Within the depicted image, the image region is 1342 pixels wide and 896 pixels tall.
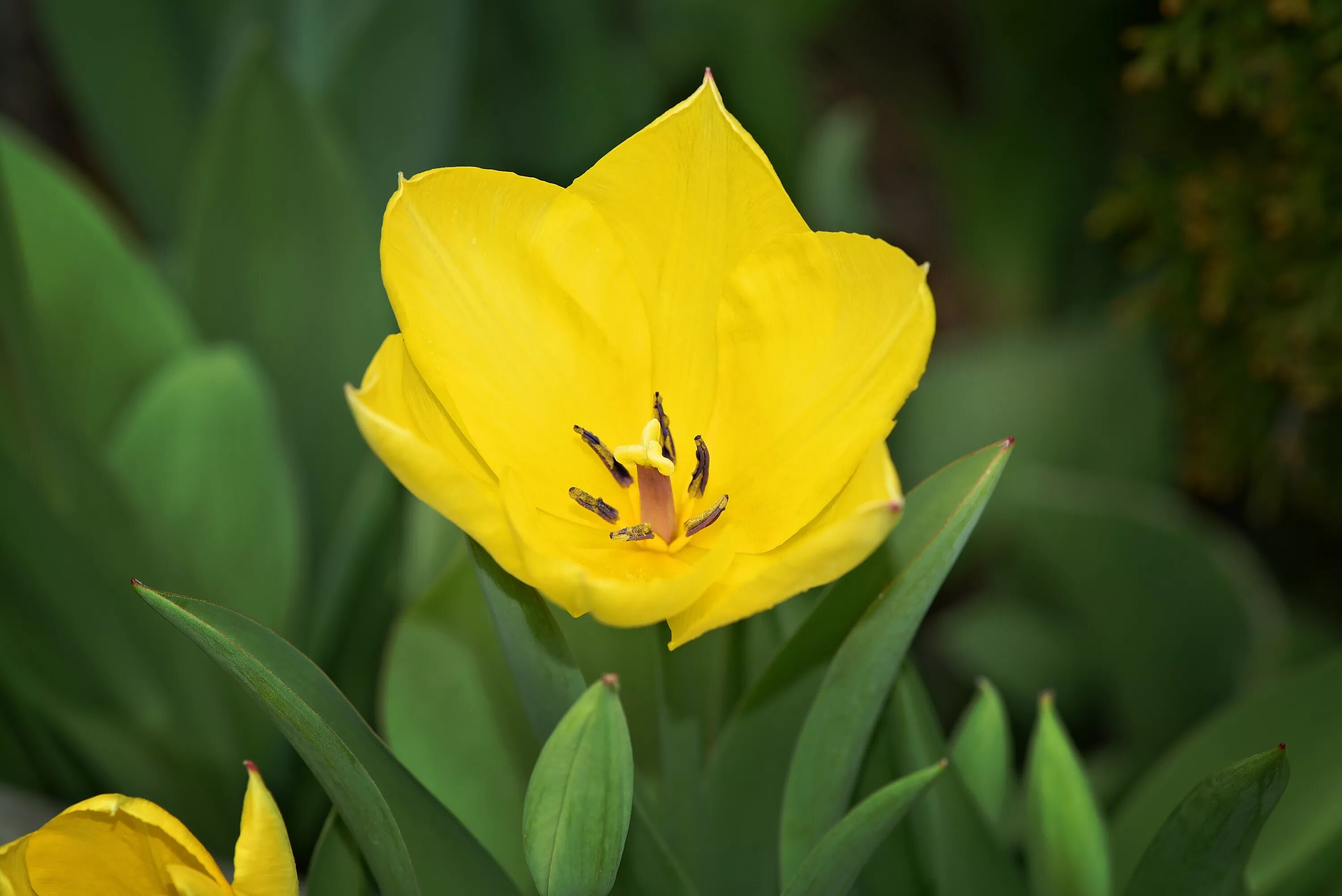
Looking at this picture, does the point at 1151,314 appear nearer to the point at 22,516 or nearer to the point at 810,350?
the point at 810,350

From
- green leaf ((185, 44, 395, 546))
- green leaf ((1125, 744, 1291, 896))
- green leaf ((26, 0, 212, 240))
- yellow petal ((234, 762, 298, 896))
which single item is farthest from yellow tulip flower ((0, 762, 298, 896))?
green leaf ((26, 0, 212, 240))

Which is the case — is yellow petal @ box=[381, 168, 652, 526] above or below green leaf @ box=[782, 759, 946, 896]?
above

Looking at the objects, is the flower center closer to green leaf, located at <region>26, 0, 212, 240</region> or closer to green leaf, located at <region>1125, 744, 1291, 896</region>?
green leaf, located at <region>1125, 744, 1291, 896</region>

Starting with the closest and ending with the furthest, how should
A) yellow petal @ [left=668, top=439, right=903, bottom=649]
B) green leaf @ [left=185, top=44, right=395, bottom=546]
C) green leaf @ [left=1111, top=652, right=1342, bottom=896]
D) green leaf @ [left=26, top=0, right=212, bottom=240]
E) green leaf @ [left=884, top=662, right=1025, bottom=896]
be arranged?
yellow petal @ [left=668, top=439, right=903, bottom=649]
green leaf @ [left=884, top=662, right=1025, bottom=896]
green leaf @ [left=1111, top=652, right=1342, bottom=896]
green leaf @ [left=185, top=44, right=395, bottom=546]
green leaf @ [left=26, top=0, right=212, bottom=240]

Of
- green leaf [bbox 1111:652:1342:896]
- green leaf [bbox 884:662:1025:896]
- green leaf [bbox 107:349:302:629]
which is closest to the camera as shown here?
green leaf [bbox 884:662:1025:896]

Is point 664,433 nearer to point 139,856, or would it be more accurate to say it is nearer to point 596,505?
point 596,505

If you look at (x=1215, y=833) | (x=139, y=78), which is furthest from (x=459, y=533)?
(x=139, y=78)
